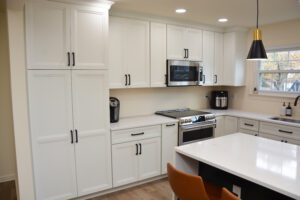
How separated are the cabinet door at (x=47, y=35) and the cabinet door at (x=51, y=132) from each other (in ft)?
0.37

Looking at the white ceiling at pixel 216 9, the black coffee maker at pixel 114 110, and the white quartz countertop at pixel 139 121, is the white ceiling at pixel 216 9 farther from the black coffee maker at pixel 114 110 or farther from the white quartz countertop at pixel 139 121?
the white quartz countertop at pixel 139 121

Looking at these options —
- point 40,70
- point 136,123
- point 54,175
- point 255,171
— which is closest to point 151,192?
point 136,123

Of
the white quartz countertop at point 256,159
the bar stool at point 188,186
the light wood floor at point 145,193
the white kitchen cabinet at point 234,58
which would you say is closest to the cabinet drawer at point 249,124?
the white kitchen cabinet at point 234,58

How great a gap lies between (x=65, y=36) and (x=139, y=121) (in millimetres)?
1505

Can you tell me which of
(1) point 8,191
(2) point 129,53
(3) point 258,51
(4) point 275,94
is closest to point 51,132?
(1) point 8,191

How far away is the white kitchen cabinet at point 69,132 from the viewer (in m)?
2.53

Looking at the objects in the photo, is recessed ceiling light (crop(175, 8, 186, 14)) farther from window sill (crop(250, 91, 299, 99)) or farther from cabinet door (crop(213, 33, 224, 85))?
window sill (crop(250, 91, 299, 99))

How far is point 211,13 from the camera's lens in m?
3.40

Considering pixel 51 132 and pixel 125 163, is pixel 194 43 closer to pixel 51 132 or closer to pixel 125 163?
pixel 125 163

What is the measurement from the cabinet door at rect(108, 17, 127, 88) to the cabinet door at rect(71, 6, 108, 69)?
0.40 m

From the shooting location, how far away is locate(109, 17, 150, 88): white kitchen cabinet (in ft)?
10.7

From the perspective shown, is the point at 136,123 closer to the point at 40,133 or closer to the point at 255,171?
the point at 40,133

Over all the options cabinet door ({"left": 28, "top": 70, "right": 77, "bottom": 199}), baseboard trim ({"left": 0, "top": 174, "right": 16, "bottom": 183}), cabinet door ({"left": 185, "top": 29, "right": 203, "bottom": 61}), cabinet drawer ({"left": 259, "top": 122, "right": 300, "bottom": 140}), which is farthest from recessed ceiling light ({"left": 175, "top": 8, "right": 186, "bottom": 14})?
baseboard trim ({"left": 0, "top": 174, "right": 16, "bottom": 183})

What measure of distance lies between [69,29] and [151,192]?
7.41 ft
